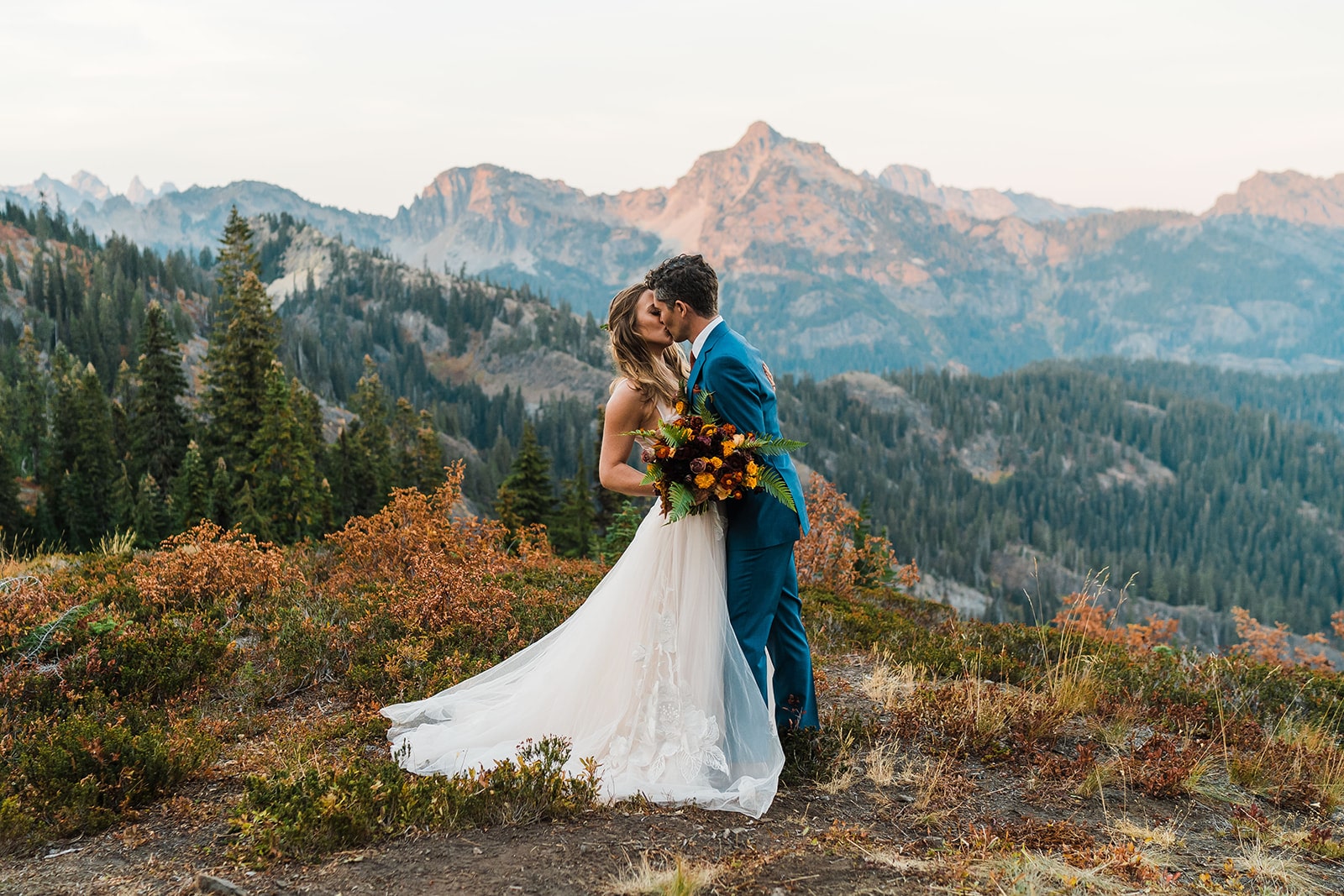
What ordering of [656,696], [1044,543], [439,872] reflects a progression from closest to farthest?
[439,872] < [656,696] < [1044,543]

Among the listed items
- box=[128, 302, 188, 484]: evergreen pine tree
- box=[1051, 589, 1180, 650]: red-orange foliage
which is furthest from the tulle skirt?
box=[128, 302, 188, 484]: evergreen pine tree

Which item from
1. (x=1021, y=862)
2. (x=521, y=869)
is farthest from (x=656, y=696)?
(x=1021, y=862)

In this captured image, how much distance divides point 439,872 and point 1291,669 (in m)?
11.0

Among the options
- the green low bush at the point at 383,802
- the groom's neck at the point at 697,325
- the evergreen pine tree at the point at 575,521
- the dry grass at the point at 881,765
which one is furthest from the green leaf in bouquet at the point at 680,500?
the evergreen pine tree at the point at 575,521

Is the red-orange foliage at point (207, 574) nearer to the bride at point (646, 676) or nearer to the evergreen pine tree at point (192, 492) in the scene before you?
the bride at point (646, 676)

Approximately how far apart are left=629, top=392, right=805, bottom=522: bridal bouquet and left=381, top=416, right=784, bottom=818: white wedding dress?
441 mm

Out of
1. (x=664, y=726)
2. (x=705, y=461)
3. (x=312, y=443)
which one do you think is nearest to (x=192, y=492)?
(x=312, y=443)

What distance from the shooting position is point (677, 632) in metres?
5.77

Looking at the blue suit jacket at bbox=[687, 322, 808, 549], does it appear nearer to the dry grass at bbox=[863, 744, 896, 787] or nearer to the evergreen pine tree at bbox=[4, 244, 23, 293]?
the dry grass at bbox=[863, 744, 896, 787]

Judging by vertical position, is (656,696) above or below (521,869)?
above

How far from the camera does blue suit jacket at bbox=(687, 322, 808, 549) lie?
5.42 meters

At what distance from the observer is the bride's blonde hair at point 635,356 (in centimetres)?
573

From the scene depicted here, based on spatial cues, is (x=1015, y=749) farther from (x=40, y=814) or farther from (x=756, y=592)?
(x=40, y=814)

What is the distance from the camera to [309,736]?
6.13m
